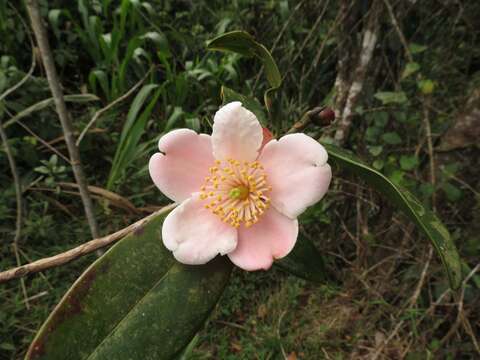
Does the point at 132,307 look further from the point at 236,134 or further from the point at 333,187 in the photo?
the point at 333,187

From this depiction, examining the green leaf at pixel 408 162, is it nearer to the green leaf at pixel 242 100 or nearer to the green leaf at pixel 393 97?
the green leaf at pixel 393 97

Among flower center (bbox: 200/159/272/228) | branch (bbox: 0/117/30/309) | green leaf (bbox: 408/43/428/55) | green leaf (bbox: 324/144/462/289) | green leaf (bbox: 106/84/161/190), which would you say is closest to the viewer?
green leaf (bbox: 324/144/462/289)

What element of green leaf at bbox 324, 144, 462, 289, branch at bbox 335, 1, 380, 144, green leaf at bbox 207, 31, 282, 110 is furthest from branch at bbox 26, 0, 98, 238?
branch at bbox 335, 1, 380, 144

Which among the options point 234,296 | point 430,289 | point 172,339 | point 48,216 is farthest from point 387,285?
point 48,216

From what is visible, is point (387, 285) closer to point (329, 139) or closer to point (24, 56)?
point (329, 139)

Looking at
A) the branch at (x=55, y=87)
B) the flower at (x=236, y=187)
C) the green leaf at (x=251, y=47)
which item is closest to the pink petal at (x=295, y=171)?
the flower at (x=236, y=187)

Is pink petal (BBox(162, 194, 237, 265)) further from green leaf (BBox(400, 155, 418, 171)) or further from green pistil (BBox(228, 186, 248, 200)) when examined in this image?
green leaf (BBox(400, 155, 418, 171))

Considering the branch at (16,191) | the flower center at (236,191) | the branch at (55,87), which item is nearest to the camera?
the flower center at (236,191)
